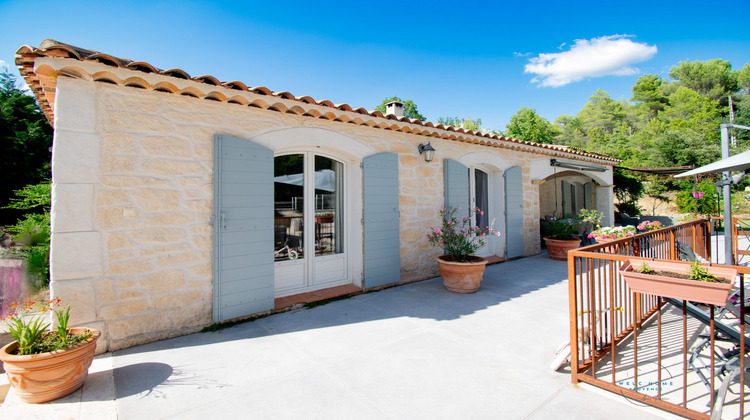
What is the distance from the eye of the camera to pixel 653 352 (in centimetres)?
283

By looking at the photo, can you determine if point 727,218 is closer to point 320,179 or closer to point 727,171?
point 727,171

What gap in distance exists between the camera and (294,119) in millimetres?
4332

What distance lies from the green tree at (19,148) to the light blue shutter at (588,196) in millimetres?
17056

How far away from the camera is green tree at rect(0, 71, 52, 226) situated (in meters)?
9.69

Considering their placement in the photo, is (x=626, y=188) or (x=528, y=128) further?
(x=528, y=128)

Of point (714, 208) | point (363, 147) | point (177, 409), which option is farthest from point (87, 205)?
point (714, 208)

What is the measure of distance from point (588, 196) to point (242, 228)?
463 inches

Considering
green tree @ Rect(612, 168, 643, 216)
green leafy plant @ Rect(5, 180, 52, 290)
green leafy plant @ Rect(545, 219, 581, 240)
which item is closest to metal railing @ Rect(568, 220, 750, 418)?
green leafy plant @ Rect(545, 219, 581, 240)

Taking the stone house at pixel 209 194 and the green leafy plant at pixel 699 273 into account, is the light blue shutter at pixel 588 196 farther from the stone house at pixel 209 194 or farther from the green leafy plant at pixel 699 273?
the green leafy plant at pixel 699 273

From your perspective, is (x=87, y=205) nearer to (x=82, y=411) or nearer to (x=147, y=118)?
(x=147, y=118)

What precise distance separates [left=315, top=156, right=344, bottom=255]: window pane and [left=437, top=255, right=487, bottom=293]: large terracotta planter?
1652 millimetres

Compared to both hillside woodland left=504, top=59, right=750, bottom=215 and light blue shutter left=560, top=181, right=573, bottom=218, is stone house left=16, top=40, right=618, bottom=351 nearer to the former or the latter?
light blue shutter left=560, top=181, right=573, bottom=218

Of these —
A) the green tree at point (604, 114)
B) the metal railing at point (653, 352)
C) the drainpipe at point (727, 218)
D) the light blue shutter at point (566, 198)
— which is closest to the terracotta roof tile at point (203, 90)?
the metal railing at point (653, 352)

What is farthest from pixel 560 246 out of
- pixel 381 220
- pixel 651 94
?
pixel 651 94
